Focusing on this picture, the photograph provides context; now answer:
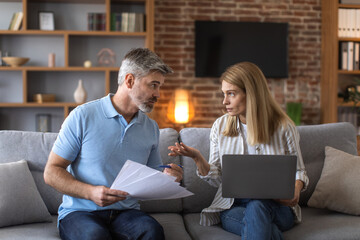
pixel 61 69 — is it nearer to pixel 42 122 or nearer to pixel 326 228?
pixel 42 122

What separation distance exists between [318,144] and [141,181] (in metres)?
1.22

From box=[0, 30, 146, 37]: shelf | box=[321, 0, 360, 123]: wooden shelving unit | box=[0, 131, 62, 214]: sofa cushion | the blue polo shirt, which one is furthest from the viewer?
box=[321, 0, 360, 123]: wooden shelving unit

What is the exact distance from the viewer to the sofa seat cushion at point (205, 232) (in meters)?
1.85

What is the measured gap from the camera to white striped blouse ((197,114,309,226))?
1987mm

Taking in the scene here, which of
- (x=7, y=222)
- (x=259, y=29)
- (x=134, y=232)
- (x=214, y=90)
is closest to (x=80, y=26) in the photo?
(x=214, y=90)

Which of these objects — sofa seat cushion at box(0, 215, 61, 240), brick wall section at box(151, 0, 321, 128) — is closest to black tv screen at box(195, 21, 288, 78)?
brick wall section at box(151, 0, 321, 128)

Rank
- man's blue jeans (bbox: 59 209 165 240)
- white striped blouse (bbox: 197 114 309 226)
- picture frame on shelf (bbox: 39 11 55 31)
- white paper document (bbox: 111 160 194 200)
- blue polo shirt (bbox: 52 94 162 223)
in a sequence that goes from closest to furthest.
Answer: white paper document (bbox: 111 160 194 200) < man's blue jeans (bbox: 59 209 165 240) < blue polo shirt (bbox: 52 94 162 223) < white striped blouse (bbox: 197 114 309 226) < picture frame on shelf (bbox: 39 11 55 31)

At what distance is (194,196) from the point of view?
7.25ft

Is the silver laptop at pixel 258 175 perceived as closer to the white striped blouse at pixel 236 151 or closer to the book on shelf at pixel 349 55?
the white striped blouse at pixel 236 151

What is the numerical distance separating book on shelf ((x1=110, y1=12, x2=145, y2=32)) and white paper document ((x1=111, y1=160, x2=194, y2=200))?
122 inches

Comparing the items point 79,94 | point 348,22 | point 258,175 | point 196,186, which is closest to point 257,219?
point 258,175

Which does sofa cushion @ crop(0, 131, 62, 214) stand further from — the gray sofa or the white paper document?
the white paper document

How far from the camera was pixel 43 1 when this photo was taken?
4.50m

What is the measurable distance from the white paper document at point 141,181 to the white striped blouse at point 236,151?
0.42 meters
